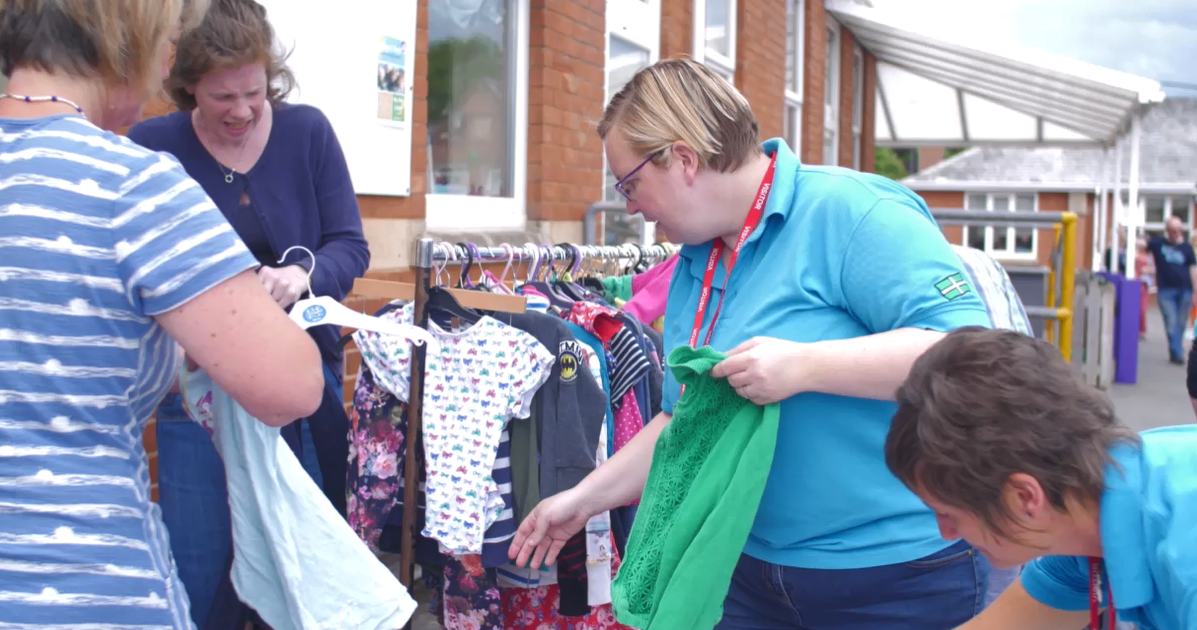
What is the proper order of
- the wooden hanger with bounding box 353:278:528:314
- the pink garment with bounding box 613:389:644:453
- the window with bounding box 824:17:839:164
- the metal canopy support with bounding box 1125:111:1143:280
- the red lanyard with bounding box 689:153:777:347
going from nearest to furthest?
the red lanyard with bounding box 689:153:777:347
the wooden hanger with bounding box 353:278:528:314
the pink garment with bounding box 613:389:644:453
the metal canopy support with bounding box 1125:111:1143:280
the window with bounding box 824:17:839:164

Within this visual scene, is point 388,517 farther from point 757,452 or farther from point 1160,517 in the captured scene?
point 1160,517

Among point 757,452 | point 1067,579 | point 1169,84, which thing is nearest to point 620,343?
point 757,452

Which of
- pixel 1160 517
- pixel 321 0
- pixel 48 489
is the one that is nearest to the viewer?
pixel 1160 517

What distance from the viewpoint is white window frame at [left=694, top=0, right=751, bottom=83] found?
7.85 metres

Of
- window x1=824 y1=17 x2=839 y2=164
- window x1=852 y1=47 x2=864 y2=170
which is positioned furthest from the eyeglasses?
window x1=852 y1=47 x2=864 y2=170

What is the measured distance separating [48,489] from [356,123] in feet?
9.94

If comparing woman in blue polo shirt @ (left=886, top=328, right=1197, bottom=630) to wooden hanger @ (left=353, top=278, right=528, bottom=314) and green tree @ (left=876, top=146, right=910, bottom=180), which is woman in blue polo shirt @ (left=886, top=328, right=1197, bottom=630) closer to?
wooden hanger @ (left=353, top=278, right=528, bottom=314)

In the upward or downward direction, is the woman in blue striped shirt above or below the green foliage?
below

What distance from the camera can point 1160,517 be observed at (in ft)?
3.99

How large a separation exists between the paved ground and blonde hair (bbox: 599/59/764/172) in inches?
283

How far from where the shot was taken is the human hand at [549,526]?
217cm

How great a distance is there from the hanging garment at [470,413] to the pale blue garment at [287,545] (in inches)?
42.4

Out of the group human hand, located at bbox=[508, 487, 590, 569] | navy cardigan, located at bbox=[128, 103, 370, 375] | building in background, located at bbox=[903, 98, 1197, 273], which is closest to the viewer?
human hand, located at bbox=[508, 487, 590, 569]

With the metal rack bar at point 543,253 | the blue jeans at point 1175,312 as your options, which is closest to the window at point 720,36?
the metal rack bar at point 543,253
